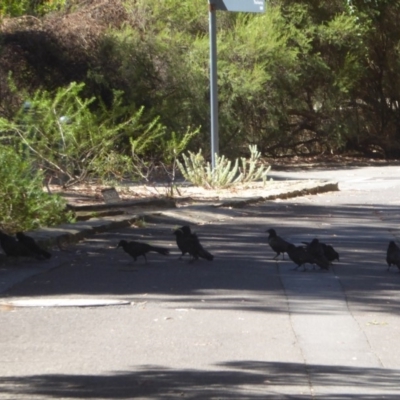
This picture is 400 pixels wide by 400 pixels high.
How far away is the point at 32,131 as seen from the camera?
63.5 ft

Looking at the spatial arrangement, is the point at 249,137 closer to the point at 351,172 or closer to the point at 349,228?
the point at 351,172

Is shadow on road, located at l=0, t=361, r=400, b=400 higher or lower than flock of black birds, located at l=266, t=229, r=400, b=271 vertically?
higher

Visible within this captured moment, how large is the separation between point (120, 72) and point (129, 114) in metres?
2.19

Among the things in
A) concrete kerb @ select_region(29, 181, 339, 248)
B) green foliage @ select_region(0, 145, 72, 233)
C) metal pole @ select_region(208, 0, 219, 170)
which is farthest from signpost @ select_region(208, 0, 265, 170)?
green foliage @ select_region(0, 145, 72, 233)

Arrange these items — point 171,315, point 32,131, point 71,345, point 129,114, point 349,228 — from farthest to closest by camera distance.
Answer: point 129,114, point 32,131, point 349,228, point 171,315, point 71,345

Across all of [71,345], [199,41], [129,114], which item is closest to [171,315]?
[71,345]

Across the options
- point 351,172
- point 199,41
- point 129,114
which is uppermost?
point 199,41

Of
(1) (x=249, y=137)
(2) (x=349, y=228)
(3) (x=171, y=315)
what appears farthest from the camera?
(1) (x=249, y=137)

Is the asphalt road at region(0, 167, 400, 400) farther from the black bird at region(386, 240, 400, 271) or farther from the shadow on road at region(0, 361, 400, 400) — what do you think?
the black bird at region(386, 240, 400, 271)

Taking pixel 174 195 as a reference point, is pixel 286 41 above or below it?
above

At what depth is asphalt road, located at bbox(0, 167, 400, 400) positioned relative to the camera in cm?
689

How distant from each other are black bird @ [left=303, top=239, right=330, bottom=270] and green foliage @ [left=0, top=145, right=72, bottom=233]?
4.46 meters

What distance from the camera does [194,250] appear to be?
12.0 metres

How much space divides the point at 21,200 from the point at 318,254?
15.3 ft
